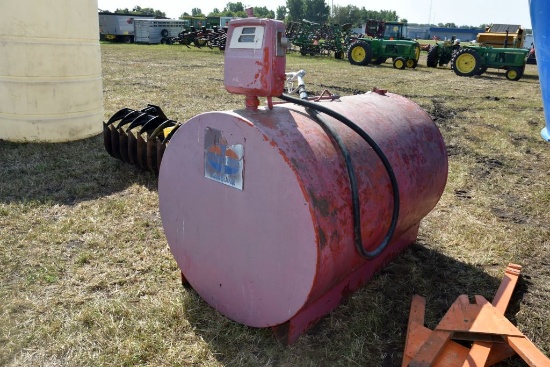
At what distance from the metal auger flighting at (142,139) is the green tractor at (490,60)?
1372cm

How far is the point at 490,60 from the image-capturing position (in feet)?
50.5

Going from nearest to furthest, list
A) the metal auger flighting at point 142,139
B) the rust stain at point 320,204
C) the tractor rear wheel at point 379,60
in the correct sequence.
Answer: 1. the rust stain at point 320,204
2. the metal auger flighting at point 142,139
3. the tractor rear wheel at point 379,60

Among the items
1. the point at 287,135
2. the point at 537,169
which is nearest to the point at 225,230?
the point at 287,135

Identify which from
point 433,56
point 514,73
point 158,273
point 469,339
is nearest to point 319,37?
point 433,56

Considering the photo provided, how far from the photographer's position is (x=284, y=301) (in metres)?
2.10

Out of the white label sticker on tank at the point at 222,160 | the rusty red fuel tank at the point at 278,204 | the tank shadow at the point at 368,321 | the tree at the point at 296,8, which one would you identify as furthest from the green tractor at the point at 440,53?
the tree at the point at 296,8

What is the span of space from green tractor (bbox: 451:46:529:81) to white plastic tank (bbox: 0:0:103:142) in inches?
531

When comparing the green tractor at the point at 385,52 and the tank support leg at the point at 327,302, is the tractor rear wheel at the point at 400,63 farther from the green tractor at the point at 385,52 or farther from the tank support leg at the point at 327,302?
the tank support leg at the point at 327,302

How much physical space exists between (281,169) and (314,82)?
1060 centimetres

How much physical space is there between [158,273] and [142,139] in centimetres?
174

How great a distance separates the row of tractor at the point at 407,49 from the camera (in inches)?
601

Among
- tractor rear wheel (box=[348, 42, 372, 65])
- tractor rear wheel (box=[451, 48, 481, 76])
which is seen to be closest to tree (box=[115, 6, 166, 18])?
tractor rear wheel (box=[348, 42, 372, 65])

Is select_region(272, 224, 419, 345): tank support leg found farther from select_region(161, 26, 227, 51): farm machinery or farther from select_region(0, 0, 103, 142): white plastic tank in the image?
select_region(161, 26, 227, 51): farm machinery

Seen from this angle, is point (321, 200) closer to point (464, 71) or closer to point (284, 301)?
point (284, 301)
